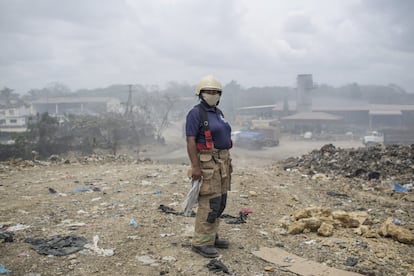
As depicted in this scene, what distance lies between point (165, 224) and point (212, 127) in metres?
1.48

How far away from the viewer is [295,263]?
9.82ft

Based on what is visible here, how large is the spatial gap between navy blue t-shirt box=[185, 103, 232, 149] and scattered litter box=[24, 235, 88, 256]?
1438 millimetres

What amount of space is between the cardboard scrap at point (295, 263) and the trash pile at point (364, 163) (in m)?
5.50

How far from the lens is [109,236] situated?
3.49 m

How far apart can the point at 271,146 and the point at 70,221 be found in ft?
65.9

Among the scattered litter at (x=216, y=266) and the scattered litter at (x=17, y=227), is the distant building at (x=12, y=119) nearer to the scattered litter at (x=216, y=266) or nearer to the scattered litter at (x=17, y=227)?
the scattered litter at (x=17, y=227)

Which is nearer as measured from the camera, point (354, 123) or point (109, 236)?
point (109, 236)

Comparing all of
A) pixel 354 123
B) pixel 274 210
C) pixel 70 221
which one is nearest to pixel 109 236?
pixel 70 221

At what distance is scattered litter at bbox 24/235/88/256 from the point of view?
3068 millimetres

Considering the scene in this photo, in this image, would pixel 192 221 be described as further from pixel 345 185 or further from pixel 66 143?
pixel 66 143

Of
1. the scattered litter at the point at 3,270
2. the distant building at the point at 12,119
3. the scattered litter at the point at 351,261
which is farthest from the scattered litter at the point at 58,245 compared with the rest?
the distant building at the point at 12,119

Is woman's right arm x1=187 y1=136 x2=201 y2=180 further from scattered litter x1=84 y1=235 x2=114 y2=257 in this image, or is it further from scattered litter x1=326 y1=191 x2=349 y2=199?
scattered litter x1=326 y1=191 x2=349 y2=199

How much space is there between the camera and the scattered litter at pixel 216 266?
2.79m

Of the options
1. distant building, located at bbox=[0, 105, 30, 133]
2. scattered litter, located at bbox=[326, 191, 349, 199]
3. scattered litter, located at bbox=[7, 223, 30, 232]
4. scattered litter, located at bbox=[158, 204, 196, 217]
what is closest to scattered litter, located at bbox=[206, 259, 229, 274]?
scattered litter, located at bbox=[158, 204, 196, 217]
